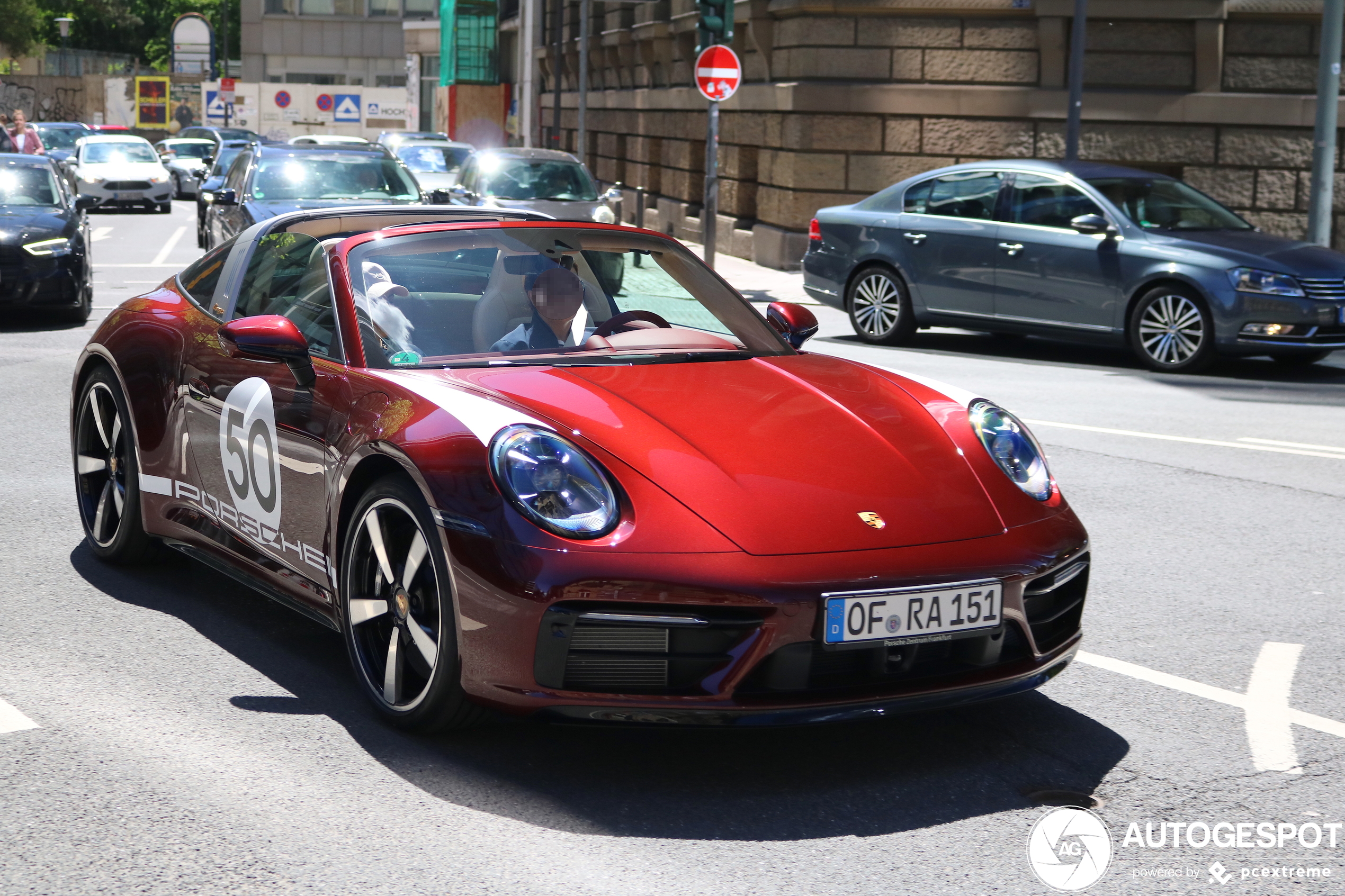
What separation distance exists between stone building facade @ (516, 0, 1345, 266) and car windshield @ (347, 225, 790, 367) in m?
17.0

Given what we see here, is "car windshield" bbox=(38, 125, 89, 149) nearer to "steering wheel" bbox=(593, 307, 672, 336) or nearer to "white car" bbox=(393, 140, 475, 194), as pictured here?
"white car" bbox=(393, 140, 475, 194)

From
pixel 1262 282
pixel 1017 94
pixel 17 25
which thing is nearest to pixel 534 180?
pixel 1017 94

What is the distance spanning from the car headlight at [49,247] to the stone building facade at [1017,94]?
36.3 ft

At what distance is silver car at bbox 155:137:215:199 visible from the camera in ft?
139

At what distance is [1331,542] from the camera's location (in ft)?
22.5

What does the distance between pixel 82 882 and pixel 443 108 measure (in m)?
61.2

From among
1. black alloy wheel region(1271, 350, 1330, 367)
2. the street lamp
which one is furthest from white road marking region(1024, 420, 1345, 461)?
the street lamp

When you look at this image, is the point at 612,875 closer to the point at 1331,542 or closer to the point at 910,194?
the point at 1331,542

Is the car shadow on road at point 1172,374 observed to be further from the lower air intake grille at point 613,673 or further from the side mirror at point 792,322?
the lower air intake grille at point 613,673

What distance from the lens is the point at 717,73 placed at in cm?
1830

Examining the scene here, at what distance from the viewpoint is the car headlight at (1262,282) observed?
12312 millimetres

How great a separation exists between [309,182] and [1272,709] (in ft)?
41.8

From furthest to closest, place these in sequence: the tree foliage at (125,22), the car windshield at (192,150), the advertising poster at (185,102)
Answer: the tree foliage at (125,22) → the advertising poster at (185,102) → the car windshield at (192,150)

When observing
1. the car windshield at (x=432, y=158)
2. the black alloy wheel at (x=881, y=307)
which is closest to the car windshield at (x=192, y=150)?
the car windshield at (x=432, y=158)
